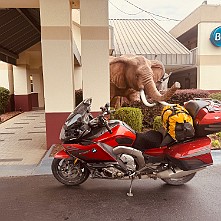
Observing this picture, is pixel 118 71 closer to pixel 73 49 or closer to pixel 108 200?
pixel 73 49

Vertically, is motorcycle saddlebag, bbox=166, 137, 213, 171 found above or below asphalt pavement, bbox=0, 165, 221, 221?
above

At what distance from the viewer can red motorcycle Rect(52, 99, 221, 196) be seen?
351 centimetres

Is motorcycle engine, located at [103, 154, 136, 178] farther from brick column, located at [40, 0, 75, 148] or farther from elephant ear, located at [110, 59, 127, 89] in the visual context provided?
elephant ear, located at [110, 59, 127, 89]

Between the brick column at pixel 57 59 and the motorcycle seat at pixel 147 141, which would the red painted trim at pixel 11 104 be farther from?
the motorcycle seat at pixel 147 141

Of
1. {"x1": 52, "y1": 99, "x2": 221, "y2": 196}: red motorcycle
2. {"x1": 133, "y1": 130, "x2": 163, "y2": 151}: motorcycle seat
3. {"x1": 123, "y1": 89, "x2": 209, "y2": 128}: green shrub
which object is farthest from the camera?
{"x1": 123, "y1": 89, "x2": 209, "y2": 128}: green shrub

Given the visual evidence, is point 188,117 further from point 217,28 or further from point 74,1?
point 217,28

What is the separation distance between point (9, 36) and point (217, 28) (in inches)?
513

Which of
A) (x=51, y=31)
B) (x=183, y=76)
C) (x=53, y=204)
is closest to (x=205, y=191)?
(x=53, y=204)

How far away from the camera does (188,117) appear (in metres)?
3.41

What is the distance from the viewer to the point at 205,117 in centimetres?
335

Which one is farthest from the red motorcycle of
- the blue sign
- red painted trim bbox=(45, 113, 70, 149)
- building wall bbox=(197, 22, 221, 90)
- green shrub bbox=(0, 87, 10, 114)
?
the blue sign

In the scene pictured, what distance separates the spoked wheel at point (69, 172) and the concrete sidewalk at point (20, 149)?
3.34 feet

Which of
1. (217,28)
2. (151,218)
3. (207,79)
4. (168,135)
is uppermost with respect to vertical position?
(217,28)

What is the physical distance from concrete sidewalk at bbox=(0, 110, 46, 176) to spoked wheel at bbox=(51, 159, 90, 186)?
40.1 inches
